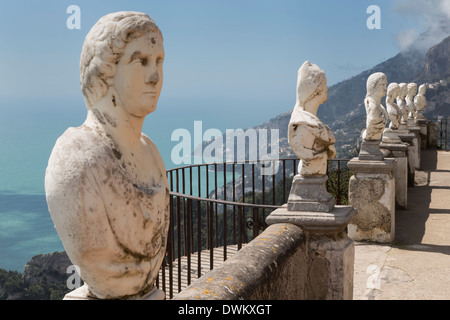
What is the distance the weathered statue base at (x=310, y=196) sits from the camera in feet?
14.3

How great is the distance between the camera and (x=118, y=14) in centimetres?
219

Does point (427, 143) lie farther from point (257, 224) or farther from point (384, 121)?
point (257, 224)

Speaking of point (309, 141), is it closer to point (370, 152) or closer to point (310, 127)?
point (310, 127)

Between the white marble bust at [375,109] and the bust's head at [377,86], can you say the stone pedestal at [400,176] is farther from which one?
the bust's head at [377,86]

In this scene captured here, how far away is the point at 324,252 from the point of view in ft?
13.7

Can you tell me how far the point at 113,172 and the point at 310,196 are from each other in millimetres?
2662

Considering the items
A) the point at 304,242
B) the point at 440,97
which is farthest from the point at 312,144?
the point at 440,97

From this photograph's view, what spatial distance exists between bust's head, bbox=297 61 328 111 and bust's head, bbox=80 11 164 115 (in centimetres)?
245

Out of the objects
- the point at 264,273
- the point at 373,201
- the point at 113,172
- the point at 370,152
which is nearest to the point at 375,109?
the point at 370,152

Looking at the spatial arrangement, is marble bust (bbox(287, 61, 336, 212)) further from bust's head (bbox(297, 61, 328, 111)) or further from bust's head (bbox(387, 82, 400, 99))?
bust's head (bbox(387, 82, 400, 99))

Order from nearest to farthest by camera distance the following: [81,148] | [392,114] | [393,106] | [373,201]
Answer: [81,148], [373,201], [392,114], [393,106]

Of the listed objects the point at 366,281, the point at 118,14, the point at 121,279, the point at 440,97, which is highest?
the point at 440,97

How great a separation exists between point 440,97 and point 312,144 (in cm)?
4311

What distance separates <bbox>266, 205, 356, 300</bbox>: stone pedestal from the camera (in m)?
4.18
